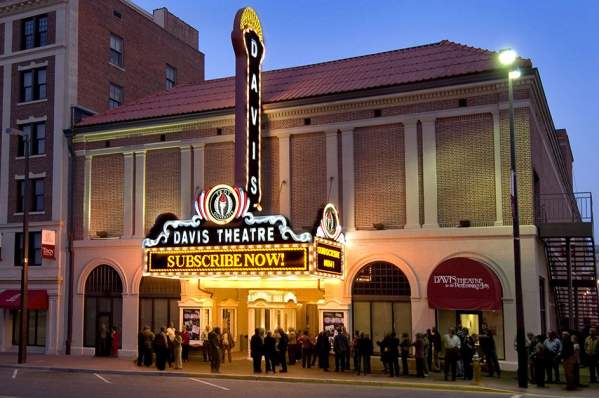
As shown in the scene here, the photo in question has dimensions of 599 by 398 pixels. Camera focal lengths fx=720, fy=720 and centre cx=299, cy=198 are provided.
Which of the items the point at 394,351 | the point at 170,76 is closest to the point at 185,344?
the point at 394,351

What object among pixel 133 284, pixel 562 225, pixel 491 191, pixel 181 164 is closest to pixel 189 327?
pixel 133 284

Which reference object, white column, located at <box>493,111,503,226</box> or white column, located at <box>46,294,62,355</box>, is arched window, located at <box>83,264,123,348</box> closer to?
white column, located at <box>46,294,62,355</box>

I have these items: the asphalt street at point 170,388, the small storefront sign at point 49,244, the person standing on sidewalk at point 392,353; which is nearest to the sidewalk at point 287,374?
the person standing on sidewalk at point 392,353

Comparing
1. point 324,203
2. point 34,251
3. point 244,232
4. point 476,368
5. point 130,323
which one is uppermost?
point 324,203

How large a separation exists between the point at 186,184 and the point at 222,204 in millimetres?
5173

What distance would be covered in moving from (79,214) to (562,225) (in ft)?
69.0

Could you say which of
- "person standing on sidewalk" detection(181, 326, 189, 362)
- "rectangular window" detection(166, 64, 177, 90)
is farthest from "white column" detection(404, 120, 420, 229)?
"rectangular window" detection(166, 64, 177, 90)

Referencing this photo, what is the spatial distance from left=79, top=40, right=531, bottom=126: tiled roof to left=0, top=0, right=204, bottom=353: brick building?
212 cm

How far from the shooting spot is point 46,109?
34750 millimetres

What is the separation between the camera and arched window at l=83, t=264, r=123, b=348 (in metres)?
32.0

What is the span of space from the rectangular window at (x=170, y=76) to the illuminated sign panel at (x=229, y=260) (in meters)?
19.8

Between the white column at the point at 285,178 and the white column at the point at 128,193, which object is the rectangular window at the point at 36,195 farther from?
the white column at the point at 285,178

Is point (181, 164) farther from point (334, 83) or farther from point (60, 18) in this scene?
point (60, 18)

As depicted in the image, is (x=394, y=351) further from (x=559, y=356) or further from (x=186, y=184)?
(x=186, y=184)
